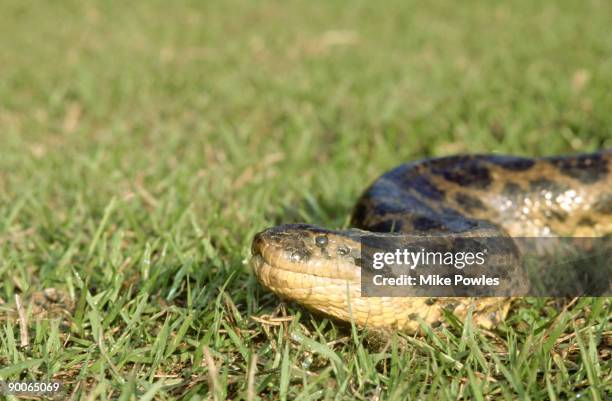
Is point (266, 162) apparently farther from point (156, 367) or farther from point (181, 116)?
point (156, 367)

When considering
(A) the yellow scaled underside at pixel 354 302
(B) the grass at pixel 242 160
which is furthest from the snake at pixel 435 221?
(B) the grass at pixel 242 160

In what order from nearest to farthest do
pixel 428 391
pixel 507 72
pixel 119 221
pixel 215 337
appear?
pixel 428 391
pixel 215 337
pixel 119 221
pixel 507 72

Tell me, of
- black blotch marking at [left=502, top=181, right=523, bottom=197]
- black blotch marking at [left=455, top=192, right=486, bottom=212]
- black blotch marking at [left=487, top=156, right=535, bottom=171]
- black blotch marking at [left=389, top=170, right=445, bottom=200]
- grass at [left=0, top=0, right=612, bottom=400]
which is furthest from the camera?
black blotch marking at [left=487, top=156, right=535, bottom=171]

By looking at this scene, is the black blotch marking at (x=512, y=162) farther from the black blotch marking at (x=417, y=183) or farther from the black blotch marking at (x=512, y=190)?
the black blotch marking at (x=417, y=183)

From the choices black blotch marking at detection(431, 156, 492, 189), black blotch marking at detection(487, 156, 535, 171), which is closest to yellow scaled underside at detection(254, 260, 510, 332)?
black blotch marking at detection(431, 156, 492, 189)

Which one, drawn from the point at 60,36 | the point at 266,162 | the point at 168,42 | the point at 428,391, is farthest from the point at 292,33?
the point at 428,391

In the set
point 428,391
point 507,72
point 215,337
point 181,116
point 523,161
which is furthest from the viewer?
point 507,72

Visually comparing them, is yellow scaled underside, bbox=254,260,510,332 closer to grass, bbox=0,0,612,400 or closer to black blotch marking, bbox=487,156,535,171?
grass, bbox=0,0,612,400

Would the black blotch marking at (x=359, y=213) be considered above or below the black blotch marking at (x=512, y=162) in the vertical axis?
below
